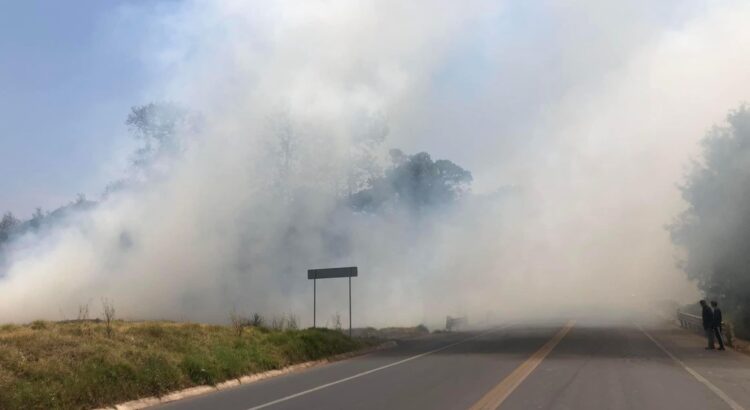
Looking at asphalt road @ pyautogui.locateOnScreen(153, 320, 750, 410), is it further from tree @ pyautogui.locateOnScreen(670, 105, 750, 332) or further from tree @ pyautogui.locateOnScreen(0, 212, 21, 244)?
tree @ pyautogui.locateOnScreen(0, 212, 21, 244)

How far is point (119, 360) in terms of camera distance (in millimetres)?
12812

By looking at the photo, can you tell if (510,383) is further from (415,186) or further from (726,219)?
(415,186)

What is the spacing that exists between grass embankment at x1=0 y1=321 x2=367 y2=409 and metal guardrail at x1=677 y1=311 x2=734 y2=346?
14.7m

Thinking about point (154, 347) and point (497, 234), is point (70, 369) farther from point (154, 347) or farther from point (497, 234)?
point (497, 234)

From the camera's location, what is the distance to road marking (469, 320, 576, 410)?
10398 millimetres

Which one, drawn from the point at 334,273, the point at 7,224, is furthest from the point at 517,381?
the point at 7,224

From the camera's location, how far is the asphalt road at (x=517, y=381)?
35.7 ft

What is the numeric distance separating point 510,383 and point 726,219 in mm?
20734

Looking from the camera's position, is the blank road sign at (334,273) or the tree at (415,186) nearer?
the blank road sign at (334,273)

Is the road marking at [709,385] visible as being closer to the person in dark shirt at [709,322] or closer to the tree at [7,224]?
the person in dark shirt at [709,322]

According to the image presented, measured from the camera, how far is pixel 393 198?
6319 centimetres

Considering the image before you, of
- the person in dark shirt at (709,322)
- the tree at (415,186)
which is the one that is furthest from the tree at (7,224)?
the person in dark shirt at (709,322)

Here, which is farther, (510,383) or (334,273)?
(334,273)

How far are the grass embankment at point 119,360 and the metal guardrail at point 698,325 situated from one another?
14.7 m
